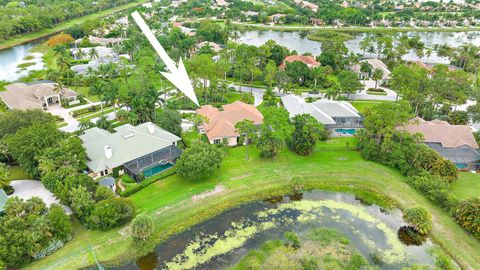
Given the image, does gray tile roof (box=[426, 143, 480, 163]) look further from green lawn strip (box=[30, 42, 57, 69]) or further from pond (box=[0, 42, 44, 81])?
pond (box=[0, 42, 44, 81])

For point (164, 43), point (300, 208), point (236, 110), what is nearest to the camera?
point (300, 208)

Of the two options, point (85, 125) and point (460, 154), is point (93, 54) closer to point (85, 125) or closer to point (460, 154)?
point (85, 125)

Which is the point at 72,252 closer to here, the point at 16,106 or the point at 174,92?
the point at 16,106

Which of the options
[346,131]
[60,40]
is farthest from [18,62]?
[346,131]

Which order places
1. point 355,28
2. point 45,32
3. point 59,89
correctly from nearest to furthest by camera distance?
point 59,89
point 45,32
point 355,28

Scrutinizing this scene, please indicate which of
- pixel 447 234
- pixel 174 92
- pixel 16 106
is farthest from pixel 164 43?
pixel 447 234
